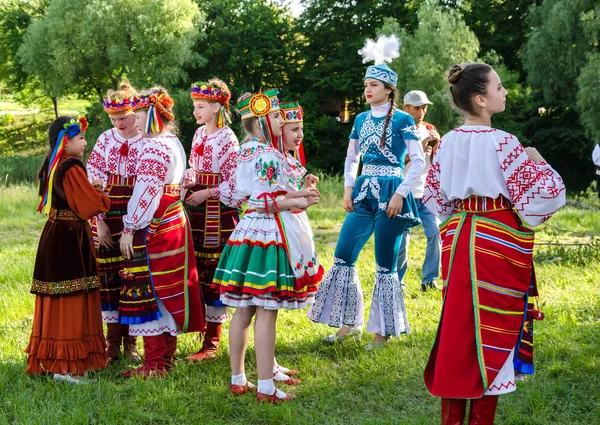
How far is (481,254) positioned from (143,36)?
26386mm

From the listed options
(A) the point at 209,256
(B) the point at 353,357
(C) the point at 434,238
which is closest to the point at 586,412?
(B) the point at 353,357

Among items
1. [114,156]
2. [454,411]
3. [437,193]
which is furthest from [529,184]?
[114,156]

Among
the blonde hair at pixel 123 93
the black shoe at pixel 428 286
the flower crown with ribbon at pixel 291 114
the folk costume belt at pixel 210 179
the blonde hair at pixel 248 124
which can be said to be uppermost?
the blonde hair at pixel 123 93

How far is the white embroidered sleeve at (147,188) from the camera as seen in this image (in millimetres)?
4488

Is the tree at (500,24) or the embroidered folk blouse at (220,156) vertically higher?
the tree at (500,24)

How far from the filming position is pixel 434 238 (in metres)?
7.07

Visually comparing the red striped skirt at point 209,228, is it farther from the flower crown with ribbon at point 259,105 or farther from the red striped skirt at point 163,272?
the flower crown with ribbon at point 259,105

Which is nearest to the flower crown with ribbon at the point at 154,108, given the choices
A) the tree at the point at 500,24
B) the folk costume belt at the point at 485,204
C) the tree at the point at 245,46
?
the folk costume belt at the point at 485,204

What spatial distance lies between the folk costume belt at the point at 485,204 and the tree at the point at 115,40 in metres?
25.7

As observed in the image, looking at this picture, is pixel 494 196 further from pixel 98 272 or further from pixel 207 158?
pixel 98 272

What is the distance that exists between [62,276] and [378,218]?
2.27 metres

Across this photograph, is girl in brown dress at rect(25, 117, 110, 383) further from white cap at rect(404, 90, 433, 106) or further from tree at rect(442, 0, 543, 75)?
tree at rect(442, 0, 543, 75)

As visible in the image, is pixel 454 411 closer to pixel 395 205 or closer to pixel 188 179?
pixel 395 205

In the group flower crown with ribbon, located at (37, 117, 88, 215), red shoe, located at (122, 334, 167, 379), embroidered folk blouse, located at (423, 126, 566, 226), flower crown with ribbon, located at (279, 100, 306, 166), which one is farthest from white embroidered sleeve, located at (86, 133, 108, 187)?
embroidered folk blouse, located at (423, 126, 566, 226)
